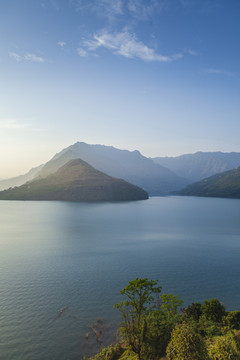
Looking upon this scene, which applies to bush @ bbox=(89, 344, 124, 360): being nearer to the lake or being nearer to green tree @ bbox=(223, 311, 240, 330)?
the lake

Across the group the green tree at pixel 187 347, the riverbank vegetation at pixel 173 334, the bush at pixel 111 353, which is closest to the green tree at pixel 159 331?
the riverbank vegetation at pixel 173 334

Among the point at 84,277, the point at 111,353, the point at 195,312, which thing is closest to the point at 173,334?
the point at 111,353

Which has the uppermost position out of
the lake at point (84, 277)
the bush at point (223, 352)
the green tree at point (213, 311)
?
the bush at point (223, 352)

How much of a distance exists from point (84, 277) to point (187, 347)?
52.5 m

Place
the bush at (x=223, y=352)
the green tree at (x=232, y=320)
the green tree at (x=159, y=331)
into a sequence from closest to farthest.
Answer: the bush at (x=223, y=352)
the green tree at (x=159, y=331)
the green tree at (x=232, y=320)

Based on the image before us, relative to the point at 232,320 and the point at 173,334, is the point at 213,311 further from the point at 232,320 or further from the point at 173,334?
the point at 173,334

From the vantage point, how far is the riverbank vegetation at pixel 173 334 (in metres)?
29.8

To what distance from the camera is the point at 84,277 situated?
77.0 meters

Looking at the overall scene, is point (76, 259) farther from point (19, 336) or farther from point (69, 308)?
point (19, 336)

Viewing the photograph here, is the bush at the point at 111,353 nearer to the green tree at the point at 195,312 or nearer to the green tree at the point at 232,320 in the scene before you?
the green tree at the point at 195,312

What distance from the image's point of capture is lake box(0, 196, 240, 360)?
152 feet

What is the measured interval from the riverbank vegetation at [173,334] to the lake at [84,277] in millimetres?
9752

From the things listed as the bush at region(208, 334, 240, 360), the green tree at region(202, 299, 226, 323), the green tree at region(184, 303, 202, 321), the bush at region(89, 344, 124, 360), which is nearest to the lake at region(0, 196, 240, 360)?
the bush at region(89, 344, 124, 360)

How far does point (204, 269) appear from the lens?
86438mm
